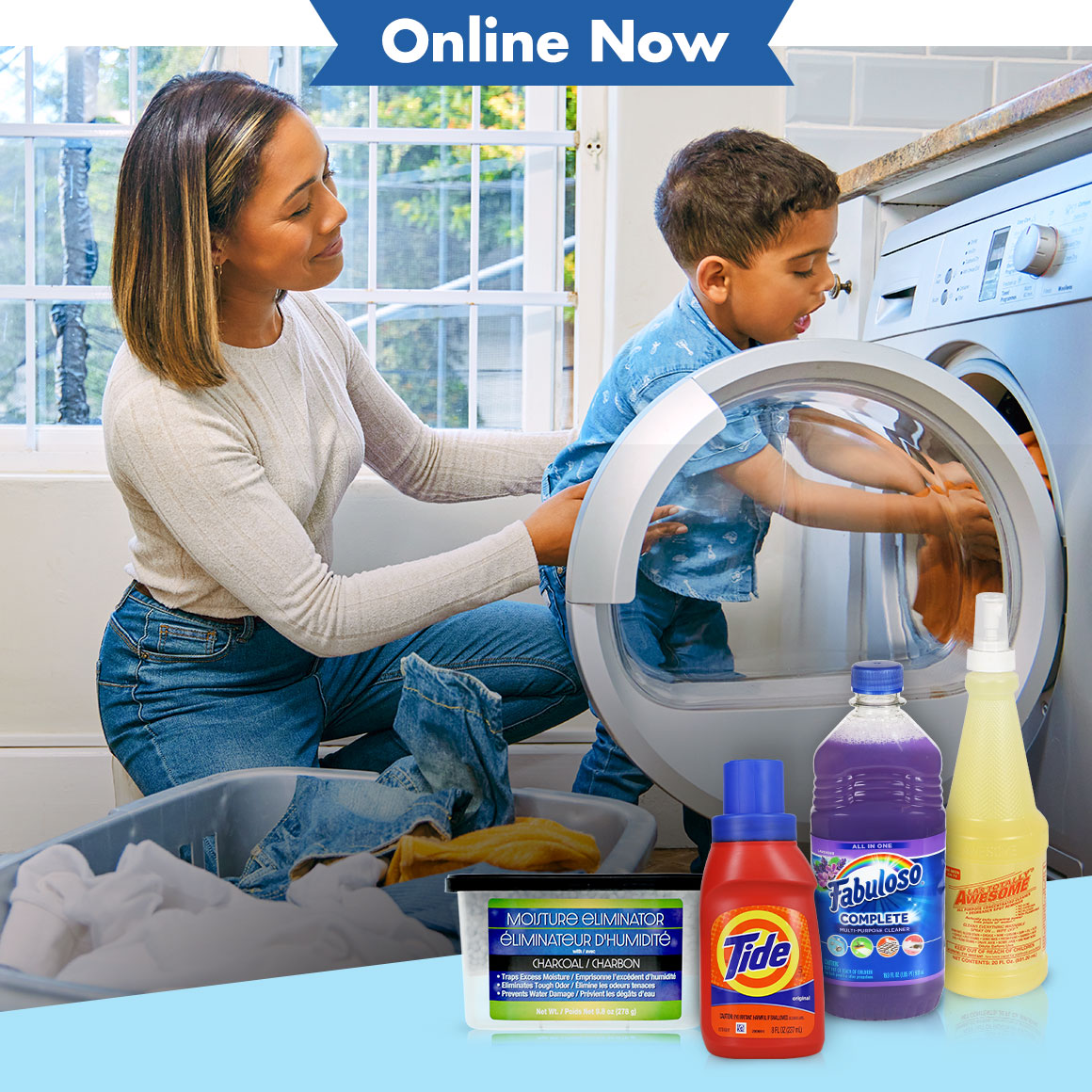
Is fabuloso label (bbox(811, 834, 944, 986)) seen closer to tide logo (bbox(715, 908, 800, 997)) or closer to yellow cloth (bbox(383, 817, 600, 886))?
tide logo (bbox(715, 908, 800, 997))

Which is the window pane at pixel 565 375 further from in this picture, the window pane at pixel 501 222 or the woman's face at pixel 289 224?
the woman's face at pixel 289 224

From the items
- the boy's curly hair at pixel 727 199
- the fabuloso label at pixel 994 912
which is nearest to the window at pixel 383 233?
the boy's curly hair at pixel 727 199

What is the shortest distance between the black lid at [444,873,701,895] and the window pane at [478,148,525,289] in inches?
21.1

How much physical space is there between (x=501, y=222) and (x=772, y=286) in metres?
0.27

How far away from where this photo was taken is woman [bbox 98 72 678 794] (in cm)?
93

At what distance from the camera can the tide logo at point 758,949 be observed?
820 mm

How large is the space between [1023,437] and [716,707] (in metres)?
0.44

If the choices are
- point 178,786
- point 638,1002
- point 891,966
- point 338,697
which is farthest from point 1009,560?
point 178,786

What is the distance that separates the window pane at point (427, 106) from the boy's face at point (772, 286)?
0.27m

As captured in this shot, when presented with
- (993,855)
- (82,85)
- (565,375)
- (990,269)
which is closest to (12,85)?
(82,85)

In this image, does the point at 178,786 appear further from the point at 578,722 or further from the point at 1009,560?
the point at 1009,560

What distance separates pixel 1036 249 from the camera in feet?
3.51

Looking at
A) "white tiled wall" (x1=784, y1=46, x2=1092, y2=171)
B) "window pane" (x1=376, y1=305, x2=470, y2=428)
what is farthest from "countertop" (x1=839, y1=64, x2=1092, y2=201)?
"window pane" (x1=376, y1=305, x2=470, y2=428)

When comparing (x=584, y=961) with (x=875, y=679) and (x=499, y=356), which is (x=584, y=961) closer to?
(x=875, y=679)
